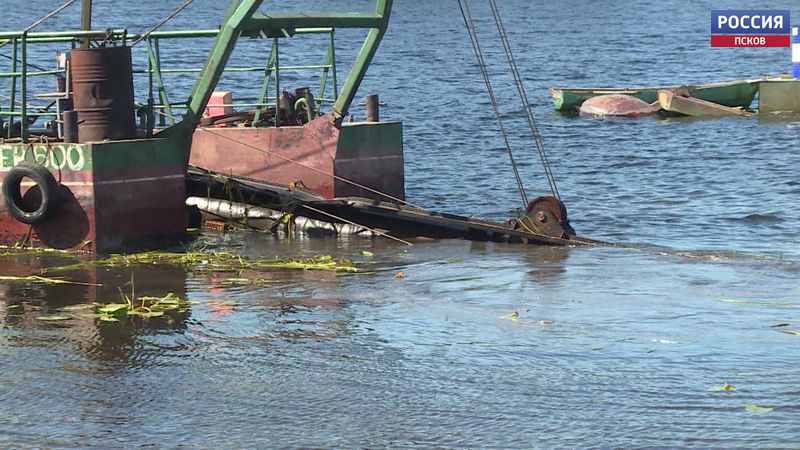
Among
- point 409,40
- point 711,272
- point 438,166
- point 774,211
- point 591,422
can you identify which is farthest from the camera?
point 409,40

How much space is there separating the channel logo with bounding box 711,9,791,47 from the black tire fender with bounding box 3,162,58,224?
177ft

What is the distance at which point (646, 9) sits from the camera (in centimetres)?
11044

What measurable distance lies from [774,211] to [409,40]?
54683 millimetres

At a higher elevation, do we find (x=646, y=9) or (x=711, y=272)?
(x=646, y=9)

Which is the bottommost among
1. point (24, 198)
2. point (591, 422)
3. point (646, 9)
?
point (591, 422)

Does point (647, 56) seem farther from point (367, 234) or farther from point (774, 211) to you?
point (367, 234)

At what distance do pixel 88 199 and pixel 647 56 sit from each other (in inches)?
1934

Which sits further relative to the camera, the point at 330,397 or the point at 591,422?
the point at 330,397

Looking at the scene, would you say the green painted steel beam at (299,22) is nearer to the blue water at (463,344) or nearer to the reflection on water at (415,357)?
the blue water at (463,344)

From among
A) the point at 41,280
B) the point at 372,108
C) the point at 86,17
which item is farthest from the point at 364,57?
the point at 41,280

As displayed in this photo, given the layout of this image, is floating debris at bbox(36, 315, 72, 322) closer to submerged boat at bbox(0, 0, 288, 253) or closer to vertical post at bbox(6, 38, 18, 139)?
submerged boat at bbox(0, 0, 288, 253)

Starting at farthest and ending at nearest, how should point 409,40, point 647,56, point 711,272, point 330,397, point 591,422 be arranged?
1. point 409,40
2. point 647,56
3. point 711,272
4. point 330,397
5. point 591,422

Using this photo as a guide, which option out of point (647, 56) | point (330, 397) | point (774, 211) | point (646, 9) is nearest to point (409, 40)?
point (647, 56)

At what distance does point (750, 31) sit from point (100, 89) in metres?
57.8
